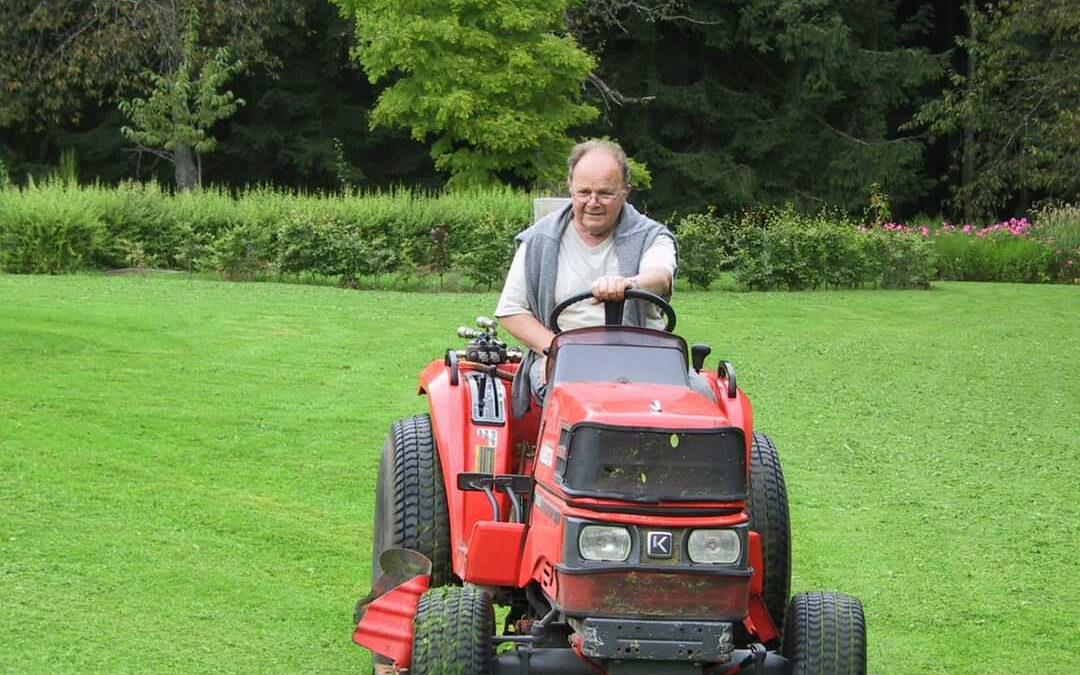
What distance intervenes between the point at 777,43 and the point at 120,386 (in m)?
30.4

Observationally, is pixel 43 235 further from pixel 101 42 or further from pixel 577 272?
pixel 577 272

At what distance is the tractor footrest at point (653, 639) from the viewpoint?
4078 mm

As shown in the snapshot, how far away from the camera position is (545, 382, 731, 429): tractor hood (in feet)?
13.8

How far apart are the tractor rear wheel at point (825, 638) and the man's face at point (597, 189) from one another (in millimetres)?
1445

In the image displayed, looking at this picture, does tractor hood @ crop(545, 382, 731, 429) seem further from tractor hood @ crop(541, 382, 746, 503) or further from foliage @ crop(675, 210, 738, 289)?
foliage @ crop(675, 210, 738, 289)

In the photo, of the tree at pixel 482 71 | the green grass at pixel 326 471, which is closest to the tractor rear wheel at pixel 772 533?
the green grass at pixel 326 471

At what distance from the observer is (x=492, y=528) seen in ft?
15.0

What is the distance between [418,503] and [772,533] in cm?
113

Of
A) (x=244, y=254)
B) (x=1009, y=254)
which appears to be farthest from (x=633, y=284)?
(x=1009, y=254)

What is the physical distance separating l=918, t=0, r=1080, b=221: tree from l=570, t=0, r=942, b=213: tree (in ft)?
4.36

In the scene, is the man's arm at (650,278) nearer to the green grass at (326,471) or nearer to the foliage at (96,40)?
the green grass at (326,471)

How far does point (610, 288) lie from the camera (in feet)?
15.8

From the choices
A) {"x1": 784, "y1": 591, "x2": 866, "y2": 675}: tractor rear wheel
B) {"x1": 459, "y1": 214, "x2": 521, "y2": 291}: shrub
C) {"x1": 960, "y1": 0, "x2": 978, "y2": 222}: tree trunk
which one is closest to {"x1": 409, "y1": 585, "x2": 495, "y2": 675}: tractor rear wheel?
{"x1": 784, "y1": 591, "x2": 866, "y2": 675}: tractor rear wheel

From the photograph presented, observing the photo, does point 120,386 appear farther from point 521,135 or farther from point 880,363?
point 521,135
